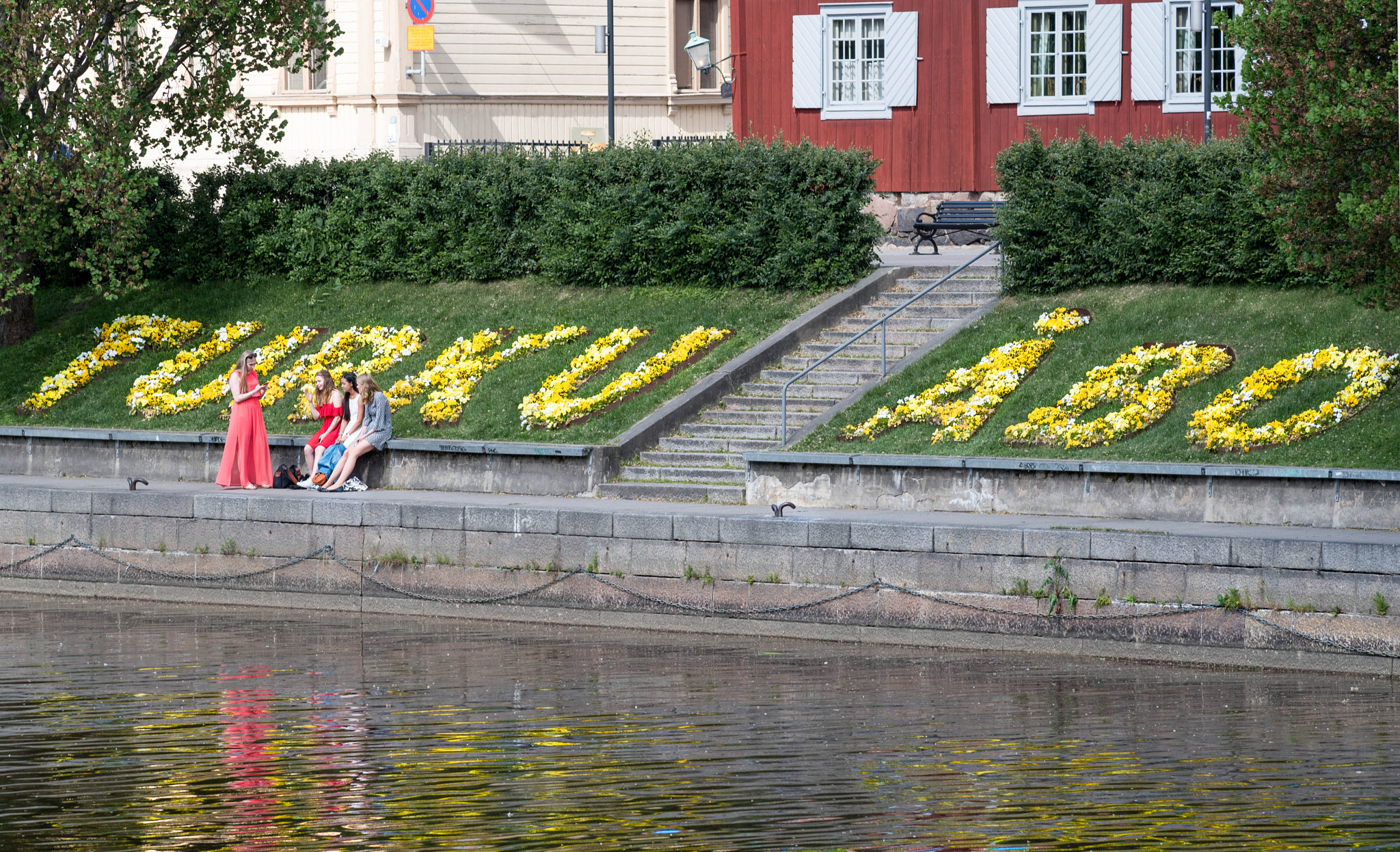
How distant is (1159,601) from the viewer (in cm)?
1468

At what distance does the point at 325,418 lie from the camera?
810 inches

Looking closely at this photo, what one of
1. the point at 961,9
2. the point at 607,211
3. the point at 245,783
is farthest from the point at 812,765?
the point at 961,9

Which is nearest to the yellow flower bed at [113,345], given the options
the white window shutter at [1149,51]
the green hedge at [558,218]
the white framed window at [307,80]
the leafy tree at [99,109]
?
the leafy tree at [99,109]

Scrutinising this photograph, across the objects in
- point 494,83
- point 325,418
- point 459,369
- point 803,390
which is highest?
point 494,83

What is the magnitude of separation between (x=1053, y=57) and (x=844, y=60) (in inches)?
128

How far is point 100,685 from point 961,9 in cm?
1874

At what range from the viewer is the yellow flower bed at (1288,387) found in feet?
55.5

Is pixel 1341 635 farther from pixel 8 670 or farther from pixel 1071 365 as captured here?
pixel 8 670

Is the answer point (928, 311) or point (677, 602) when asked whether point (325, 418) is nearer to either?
point (677, 602)

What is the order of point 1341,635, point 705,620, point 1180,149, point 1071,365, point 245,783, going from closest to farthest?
1. point 245,783
2. point 1341,635
3. point 705,620
4. point 1071,365
5. point 1180,149

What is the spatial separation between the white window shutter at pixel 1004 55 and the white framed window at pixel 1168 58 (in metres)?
1.68

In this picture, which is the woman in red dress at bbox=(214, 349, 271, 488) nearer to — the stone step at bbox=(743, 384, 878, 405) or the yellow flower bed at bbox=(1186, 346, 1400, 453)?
the stone step at bbox=(743, 384, 878, 405)

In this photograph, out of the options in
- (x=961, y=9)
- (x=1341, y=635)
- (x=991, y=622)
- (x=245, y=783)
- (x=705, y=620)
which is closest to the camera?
(x=245, y=783)

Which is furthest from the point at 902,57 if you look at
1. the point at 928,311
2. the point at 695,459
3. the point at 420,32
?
the point at 695,459
